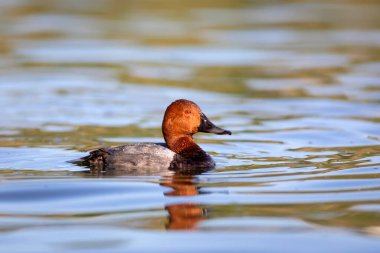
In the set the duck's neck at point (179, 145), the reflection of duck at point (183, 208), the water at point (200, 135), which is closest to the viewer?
the water at point (200, 135)

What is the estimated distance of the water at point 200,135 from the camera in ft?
25.4

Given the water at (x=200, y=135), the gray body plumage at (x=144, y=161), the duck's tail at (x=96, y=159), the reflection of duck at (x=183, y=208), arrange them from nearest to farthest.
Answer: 1. the water at (x=200, y=135)
2. the reflection of duck at (x=183, y=208)
3. the gray body plumage at (x=144, y=161)
4. the duck's tail at (x=96, y=159)

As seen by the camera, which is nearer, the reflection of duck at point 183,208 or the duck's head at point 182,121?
the reflection of duck at point 183,208

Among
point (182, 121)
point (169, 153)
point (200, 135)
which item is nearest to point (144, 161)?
point (169, 153)

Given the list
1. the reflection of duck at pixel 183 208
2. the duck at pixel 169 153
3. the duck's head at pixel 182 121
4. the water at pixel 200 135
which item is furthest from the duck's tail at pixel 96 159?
the reflection of duck at pixel 183 208

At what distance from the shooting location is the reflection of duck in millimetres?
7955

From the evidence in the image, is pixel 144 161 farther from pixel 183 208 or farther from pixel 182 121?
pixel 183 208

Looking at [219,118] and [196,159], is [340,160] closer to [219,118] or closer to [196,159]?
[196,159]

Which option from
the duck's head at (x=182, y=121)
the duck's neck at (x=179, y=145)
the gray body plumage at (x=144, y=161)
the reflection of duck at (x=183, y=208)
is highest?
the duck's head at (x=182, y=121)

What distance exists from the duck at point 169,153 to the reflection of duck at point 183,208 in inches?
17.3

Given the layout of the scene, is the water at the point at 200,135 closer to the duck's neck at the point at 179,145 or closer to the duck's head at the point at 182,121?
the duck's neck at the point at 179,145

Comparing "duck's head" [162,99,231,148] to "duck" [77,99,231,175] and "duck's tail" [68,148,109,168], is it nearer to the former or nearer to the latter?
"duck" [77,99,231,175]

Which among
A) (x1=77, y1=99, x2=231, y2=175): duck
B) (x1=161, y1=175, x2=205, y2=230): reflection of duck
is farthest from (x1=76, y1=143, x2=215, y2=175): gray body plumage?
(x1=161, y1=175, x2=205, y2=230): reflection of duck

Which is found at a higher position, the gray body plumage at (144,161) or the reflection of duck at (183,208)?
the gray body plumage at (144,161)
